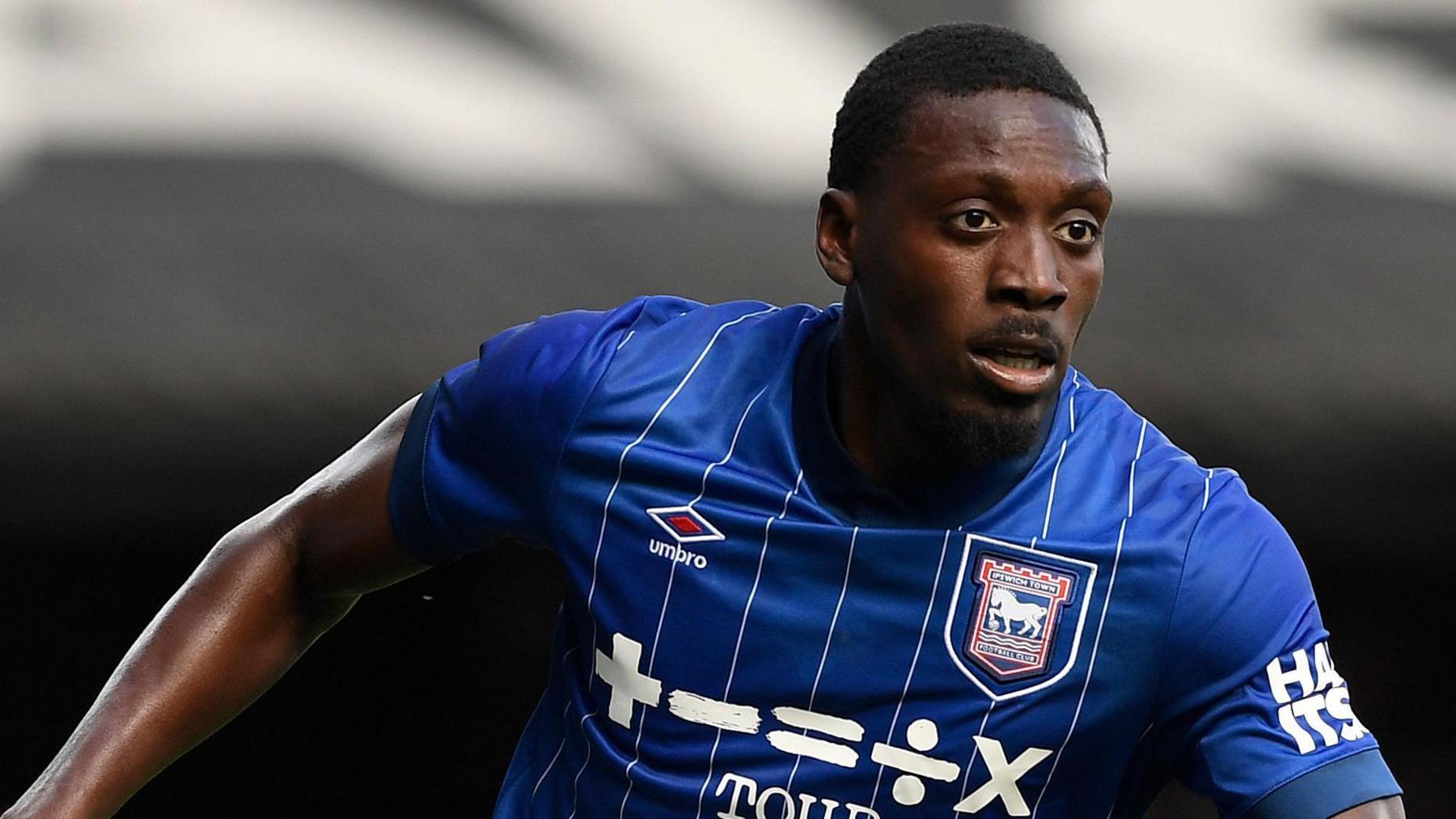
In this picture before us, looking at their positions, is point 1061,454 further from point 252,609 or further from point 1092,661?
point 252,609

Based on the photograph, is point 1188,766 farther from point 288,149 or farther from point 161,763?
point 288,149

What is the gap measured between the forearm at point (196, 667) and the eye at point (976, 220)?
0.89 meters

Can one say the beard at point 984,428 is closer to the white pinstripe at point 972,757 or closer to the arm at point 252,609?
the white pinstripe at point 972,757

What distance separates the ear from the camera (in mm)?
2305

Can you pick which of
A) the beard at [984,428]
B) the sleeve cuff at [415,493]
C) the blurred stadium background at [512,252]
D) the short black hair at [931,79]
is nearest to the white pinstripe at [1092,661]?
the beard at [984,428]

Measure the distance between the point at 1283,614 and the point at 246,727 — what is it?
237 centimetres

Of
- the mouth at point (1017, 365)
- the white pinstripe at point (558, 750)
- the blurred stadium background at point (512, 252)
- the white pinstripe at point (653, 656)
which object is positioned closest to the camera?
the mouth at point (1017, 365)

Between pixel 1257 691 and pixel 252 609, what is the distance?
44.7 inches

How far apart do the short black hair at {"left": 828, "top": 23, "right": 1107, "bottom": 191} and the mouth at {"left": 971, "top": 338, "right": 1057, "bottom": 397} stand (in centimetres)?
25

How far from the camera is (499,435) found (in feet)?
7.77

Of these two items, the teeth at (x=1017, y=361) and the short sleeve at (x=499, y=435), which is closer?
the teeth at (x=1017, y=361)

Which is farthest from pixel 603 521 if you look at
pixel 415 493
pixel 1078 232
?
pixel 1078 232

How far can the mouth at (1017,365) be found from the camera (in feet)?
6.91

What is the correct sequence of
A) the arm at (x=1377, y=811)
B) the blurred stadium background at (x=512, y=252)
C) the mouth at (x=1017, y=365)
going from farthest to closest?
the blurred stadium background at (x=512, y=252) < the mouth at (x=1017, y=365) < the arm at (x=1377, y=811)
